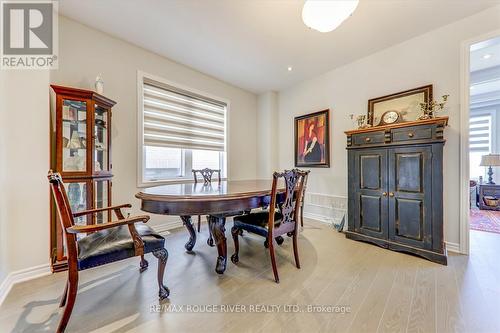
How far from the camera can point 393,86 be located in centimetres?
290

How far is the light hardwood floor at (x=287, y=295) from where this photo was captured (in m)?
1.33

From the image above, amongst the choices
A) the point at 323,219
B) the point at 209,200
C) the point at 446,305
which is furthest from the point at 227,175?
the point at 446,305

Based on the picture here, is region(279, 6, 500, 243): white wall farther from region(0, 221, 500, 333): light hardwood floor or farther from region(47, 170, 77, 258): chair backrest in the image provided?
region(47, 170, 77, 258): chair backrest

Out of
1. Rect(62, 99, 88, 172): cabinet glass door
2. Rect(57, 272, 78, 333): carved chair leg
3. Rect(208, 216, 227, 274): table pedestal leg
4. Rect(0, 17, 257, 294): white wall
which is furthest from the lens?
Rect(62, 99, 88, 172): cabinet glass door

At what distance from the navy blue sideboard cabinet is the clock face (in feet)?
1.45

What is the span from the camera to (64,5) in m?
2.15

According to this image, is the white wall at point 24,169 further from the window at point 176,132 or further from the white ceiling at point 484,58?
the white ceiling at point 484,58

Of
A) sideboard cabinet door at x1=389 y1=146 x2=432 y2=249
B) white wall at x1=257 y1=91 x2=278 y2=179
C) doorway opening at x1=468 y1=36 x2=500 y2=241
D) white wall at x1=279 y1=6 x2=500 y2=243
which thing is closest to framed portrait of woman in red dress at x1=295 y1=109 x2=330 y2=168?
white wall at x1=279 y1=6 x2=500 y2=243

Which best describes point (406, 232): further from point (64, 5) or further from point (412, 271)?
point (64, 5)

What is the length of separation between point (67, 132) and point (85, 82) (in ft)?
2.42

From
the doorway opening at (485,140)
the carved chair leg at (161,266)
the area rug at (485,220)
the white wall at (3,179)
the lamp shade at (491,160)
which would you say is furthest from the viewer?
the lamp shade at (491,160)

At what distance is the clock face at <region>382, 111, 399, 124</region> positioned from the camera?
2804 millimetres

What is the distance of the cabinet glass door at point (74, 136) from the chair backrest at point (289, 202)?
76.8 inches
